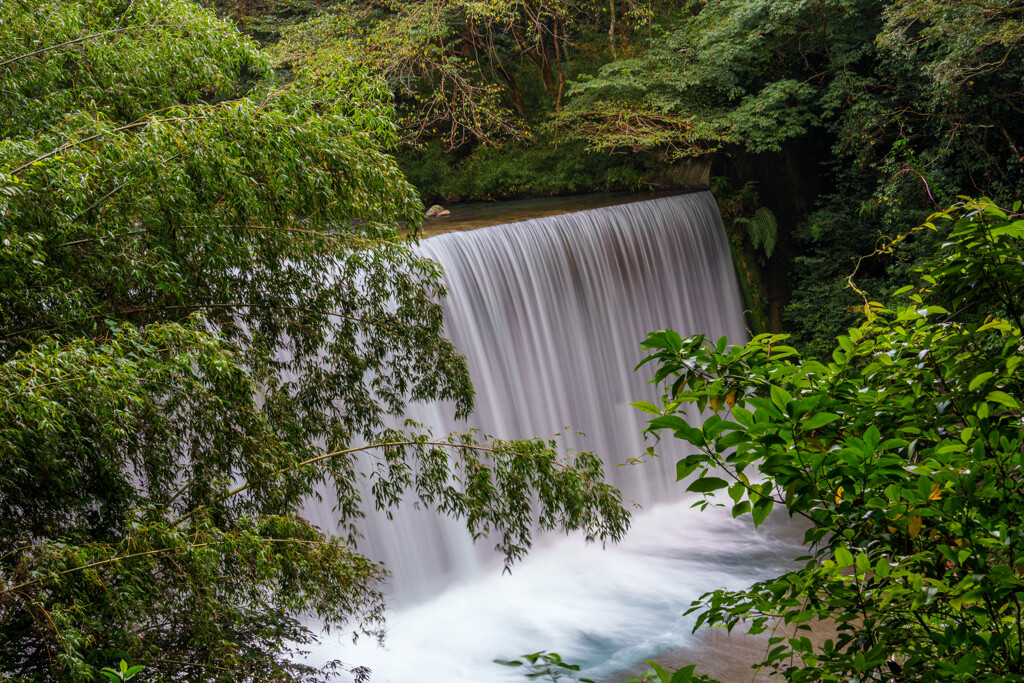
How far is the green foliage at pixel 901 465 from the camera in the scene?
1369 mm

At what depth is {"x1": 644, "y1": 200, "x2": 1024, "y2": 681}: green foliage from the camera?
137 centimetres

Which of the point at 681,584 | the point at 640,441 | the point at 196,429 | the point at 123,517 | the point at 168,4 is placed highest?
the point at 168,4

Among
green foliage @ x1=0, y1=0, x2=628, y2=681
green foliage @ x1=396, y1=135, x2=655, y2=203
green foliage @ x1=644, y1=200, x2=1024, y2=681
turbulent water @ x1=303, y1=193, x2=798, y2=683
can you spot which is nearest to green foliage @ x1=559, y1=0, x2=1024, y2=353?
green foliage @ x1=396, y1=135, x2=655, y2=203

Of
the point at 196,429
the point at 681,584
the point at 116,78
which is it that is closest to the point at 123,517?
the point at 196,429

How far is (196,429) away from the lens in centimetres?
406

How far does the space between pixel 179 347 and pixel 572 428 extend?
6168 mm

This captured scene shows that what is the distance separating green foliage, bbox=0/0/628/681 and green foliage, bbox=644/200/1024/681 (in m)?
2.71

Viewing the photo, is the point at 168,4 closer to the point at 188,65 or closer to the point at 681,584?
the point at 188,65

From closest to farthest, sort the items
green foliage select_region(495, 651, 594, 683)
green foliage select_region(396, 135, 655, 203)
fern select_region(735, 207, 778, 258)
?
green foliage select_region(495, 651, 594, 683)
fern select_region(735, 207, 778, 258)
green foliage select_region(396, 135, 655, 203)

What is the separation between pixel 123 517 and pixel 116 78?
3009mm

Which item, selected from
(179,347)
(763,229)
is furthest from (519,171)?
(179,347)

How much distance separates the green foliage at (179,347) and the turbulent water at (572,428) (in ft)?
7.26

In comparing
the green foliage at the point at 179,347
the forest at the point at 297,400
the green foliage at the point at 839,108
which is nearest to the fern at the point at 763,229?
the green foliage at the point at 839,108

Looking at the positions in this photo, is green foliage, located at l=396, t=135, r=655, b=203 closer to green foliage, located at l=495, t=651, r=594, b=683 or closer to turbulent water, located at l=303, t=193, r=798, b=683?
turbulent water, located at l=303, t=193, r=798, b=683
